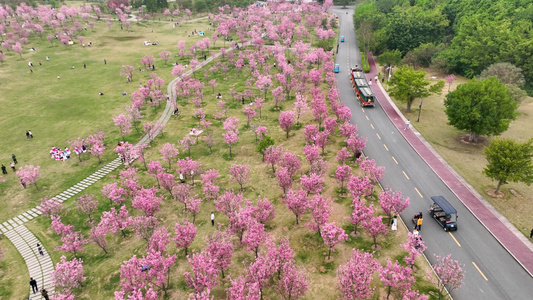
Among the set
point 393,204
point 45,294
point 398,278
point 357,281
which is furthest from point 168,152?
point 398,278

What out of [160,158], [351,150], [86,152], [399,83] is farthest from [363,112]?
[86,152]

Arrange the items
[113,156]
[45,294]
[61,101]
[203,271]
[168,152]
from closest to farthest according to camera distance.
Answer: [203,271] → [45,294] → [168,152] → [113,156] → [61,101]

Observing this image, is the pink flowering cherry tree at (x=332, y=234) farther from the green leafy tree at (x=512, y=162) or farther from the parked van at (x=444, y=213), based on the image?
the green leafy tree at (x=512, y=162)

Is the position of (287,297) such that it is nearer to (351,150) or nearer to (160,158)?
(351,150)

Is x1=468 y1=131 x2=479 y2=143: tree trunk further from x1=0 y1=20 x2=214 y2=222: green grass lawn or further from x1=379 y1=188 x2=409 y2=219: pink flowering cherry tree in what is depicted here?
x1=0 y1=20 x2=214 y2=222: green grass lawn

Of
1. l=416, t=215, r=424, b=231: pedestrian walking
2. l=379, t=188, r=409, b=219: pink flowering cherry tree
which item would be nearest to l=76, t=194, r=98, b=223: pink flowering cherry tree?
l=379, t=188, r=409, b=219: pink flowering cherry tree

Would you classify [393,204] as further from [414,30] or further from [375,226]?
[414,30]
